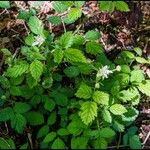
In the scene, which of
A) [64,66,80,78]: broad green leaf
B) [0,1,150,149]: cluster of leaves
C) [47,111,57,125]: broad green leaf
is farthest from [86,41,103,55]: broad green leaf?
[47,111,57,125]: broad green leaf

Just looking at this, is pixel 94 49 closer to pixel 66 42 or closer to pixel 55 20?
pixel 66 42

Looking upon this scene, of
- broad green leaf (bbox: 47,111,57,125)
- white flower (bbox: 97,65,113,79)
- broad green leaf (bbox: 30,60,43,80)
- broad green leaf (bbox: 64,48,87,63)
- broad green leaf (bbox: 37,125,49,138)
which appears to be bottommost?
broad green leaf (bbox: 37,125,49,138)

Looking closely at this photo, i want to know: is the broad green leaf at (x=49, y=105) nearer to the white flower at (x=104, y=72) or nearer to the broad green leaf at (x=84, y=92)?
the broad green leaf at (x=84, y=92)

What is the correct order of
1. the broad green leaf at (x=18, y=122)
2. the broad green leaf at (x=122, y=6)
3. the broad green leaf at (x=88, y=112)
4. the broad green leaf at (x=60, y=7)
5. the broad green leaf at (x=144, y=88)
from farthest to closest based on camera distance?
the broad green leaf at (x=60, y=7) → the broad green leaf at (x=144, y=88) → the broad green leaf at (x=122, y=6) → the broad green leaf at (x=18, y=122) → the broad green leaf at (x=88, y=112)

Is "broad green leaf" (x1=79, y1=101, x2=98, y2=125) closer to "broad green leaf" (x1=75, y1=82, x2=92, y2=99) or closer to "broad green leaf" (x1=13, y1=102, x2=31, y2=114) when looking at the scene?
"broad green leaf" (x1=75, y1=82, x2=92, y2=99)

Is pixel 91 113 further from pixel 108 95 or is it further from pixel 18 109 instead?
pixel 18 109

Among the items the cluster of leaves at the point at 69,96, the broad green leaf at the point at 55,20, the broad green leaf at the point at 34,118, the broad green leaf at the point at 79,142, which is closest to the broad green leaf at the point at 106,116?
the cluster of leaves at the point at 69,96
